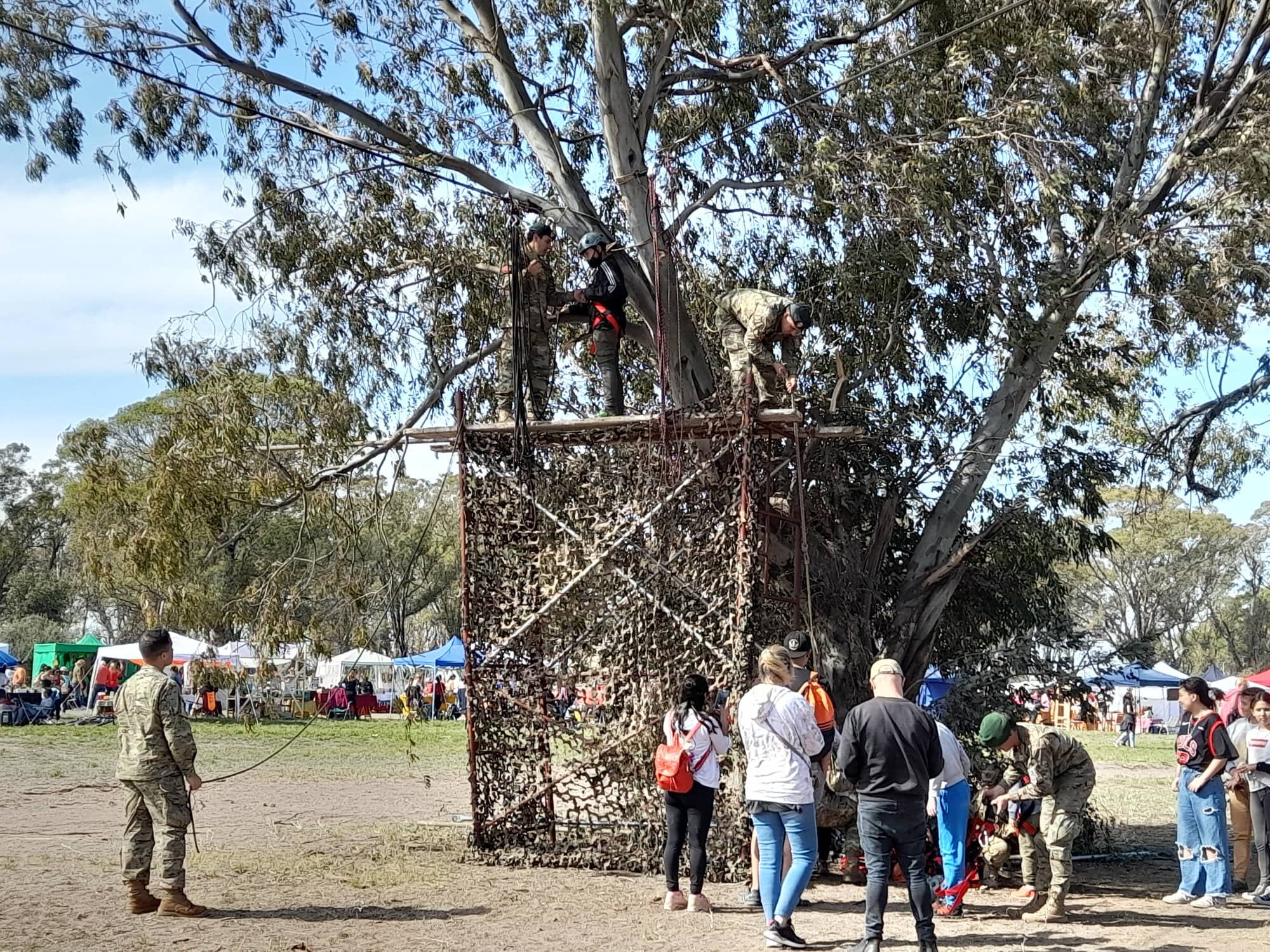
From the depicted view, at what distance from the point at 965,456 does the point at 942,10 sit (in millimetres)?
4656

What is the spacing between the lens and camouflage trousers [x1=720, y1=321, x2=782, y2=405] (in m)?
10.3

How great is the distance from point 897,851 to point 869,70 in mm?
7937

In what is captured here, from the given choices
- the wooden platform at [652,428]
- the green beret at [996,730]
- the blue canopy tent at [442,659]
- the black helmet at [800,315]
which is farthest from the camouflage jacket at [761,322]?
the blue canopy tent at [442,659]

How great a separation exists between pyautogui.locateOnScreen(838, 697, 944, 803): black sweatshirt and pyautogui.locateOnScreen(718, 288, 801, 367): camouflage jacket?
3990 millimetres

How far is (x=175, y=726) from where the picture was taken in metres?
8.21

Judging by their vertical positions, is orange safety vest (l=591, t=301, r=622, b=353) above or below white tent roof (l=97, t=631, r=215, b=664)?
above

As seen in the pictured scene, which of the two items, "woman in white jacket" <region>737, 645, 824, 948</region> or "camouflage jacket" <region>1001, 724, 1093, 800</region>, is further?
"camouflage jacket" <region>1001, 724, 1093, 800</region>

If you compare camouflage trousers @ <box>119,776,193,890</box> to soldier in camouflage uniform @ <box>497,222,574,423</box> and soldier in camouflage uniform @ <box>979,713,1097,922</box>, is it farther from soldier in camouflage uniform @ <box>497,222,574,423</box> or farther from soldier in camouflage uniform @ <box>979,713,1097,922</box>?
soldier in camouflage uniform @ <box>979,713,1097,922</box>

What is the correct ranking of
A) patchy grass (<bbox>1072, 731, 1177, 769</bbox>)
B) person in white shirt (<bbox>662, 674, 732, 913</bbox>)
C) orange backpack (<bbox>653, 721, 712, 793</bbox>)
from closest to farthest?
1. orange backpack (<bbox>653, 721, 712, 793</bbox>)
2. person in white shirt (<bbox>662, 674, 732, 913</bbox>)
3. patchy grass (<bbox>1072, 731, 1177, 769</bbox>)

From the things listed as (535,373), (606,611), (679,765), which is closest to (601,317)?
(535,373)

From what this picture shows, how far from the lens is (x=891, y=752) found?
6.99 meters

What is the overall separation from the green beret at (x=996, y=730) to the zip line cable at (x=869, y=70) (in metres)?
6.13

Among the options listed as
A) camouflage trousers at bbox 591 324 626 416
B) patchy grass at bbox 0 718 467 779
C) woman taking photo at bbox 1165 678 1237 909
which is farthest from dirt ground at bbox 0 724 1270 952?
camouflage trousers at bbox 591 324 626 416

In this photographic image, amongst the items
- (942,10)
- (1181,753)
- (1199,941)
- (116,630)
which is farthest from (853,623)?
(116,630)
